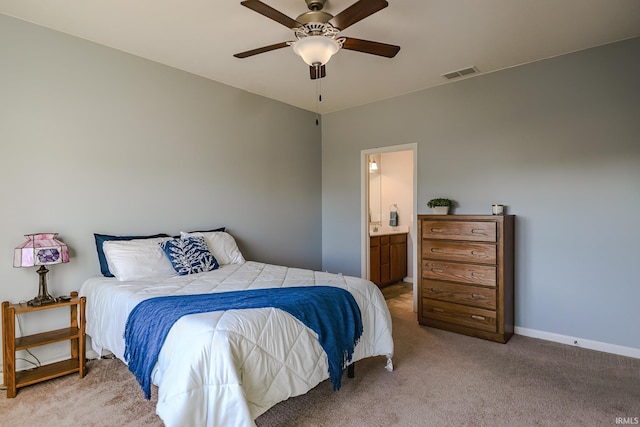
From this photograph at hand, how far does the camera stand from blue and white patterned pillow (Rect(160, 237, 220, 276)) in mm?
2900

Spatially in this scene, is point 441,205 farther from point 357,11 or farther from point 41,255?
point 41,255

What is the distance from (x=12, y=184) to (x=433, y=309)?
389 centimetres

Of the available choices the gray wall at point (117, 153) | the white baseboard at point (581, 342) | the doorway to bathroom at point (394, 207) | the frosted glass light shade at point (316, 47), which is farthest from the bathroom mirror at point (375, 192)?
the frosted glass light shade at point (316, 47)

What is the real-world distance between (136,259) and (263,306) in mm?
1444

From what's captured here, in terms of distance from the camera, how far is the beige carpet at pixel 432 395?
6.72ft

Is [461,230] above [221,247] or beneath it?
above

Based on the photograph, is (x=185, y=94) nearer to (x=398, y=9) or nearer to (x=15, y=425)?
(x=398, y=9)

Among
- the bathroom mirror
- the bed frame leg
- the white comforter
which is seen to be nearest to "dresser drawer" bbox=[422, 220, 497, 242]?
the white comforter

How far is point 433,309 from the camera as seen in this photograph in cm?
365

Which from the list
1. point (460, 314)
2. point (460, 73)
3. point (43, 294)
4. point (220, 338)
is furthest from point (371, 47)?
point (43, 294)

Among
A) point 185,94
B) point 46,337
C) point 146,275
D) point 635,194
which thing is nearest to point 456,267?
point 635,194

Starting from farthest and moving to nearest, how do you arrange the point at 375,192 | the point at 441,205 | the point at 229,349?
the point at 375,192, the point at 441,205, the point at 229,349

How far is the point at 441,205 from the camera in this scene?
3.76 metres

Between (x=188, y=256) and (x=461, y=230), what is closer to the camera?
(x=188, y=256)
